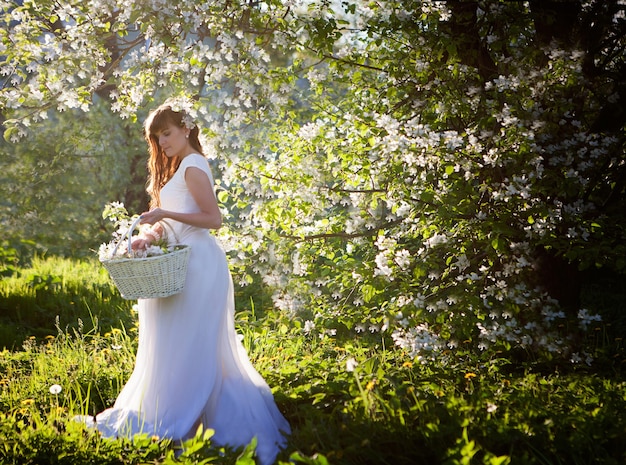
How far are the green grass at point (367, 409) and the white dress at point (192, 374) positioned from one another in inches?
6.2

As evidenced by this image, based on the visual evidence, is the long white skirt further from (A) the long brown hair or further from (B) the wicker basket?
(A) the long brown hair

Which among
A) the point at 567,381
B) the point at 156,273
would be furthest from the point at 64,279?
the point at 567,381

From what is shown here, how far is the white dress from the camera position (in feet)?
12.6

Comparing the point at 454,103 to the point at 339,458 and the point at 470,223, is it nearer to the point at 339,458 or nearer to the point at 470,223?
the point at 470,223

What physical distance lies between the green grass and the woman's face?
5.44 feet

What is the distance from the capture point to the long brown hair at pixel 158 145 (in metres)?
4.18

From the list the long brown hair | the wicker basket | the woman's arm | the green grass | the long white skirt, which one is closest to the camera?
the green grass

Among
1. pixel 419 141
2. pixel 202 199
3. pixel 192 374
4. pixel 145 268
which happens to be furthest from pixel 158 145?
pixel 419 141

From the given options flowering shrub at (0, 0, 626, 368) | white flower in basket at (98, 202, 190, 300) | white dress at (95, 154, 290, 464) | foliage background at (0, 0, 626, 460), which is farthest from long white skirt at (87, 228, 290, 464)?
flowering shrub at (0, 0, 626, 368)

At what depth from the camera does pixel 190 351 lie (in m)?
3.94

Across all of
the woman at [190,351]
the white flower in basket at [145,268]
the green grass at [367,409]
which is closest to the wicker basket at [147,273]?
the white flower in basket at [145,268]

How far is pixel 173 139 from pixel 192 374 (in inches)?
56.4

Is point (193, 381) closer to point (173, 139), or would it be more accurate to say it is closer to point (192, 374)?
point (192, 374)

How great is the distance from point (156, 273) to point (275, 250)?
5.09 feet
